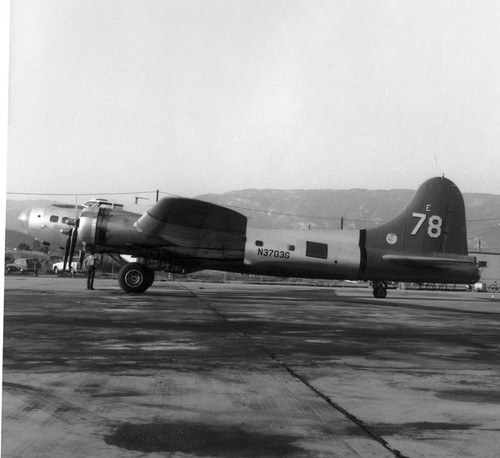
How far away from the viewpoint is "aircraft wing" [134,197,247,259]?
58.4 feet

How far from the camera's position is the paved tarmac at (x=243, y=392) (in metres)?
3.28

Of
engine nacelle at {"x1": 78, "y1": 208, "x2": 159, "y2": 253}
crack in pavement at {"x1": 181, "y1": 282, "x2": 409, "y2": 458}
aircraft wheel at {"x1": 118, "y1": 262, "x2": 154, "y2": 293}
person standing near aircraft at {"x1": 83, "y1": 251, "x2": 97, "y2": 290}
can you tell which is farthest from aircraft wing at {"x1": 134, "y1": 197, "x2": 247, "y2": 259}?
crack in pavement at {"x1": 181, "y1": 282, "x2": 409, "y2": 458}

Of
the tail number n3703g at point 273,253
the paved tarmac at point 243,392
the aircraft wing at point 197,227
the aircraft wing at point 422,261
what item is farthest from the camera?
the aircraft wing at point 422,261

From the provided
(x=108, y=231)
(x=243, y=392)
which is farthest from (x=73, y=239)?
(x=243, y=392)

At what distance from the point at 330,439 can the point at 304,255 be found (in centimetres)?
1592

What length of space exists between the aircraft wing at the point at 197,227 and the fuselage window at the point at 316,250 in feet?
7.48

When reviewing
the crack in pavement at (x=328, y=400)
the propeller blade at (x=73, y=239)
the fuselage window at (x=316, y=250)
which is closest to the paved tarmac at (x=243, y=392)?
the crack in pavement at (x=328, y=400)

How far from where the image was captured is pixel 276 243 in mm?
19234

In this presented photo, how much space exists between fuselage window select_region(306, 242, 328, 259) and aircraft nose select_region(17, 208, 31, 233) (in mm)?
10652

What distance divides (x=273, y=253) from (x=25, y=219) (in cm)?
973

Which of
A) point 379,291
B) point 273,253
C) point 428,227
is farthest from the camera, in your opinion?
point 379,291

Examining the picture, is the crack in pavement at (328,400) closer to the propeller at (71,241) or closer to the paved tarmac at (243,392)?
the paved tarmac at (243,392)

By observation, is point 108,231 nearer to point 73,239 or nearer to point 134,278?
point 134,278

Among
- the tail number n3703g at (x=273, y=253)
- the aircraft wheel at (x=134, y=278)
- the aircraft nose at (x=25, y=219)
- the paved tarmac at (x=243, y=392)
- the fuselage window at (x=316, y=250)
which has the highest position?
the aircraft nose at (x=25, y=219)
